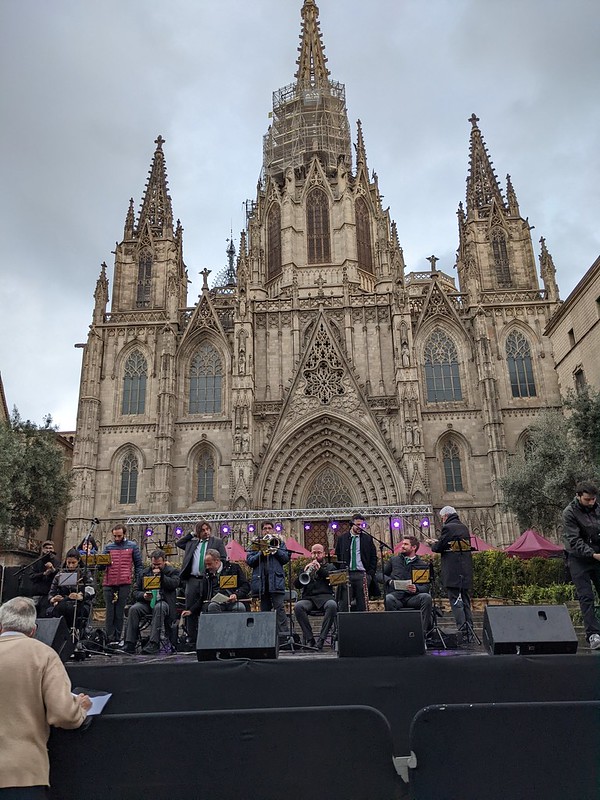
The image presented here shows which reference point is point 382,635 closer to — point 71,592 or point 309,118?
point 71,592

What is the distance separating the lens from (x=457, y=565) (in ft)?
31.0

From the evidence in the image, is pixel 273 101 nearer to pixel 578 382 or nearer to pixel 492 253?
pixel 492 253

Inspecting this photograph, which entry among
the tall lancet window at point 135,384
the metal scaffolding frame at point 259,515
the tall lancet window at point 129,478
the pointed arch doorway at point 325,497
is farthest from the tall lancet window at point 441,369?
the tall lancet window at point 129,478

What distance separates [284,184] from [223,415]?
1688 cm

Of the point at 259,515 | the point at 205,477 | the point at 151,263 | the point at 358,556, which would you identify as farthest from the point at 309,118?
the point at 358,556

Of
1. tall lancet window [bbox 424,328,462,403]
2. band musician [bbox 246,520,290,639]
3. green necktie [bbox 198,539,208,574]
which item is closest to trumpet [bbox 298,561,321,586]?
band musician [bbox 246,520,290,639]

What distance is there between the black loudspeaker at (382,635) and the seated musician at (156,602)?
15.7 feet

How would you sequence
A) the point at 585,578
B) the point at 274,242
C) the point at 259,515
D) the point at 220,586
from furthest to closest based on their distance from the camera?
the point at 274,242, the point at 259,515, the point at 220,586, the point at 585,578

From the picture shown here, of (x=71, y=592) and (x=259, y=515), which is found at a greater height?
(x=259, y=515)

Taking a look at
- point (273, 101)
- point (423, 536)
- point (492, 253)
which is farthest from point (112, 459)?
point (273, 101)

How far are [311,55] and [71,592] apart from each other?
4724 cm

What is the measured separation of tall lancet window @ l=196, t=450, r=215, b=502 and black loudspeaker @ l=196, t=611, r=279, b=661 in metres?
25.7

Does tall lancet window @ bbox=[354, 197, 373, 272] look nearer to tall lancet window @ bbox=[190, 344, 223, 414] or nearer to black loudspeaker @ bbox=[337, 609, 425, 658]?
tall lancet window @ bbox=[190, 344, 223, 414]

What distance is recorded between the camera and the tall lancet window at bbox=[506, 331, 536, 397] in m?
31.7
